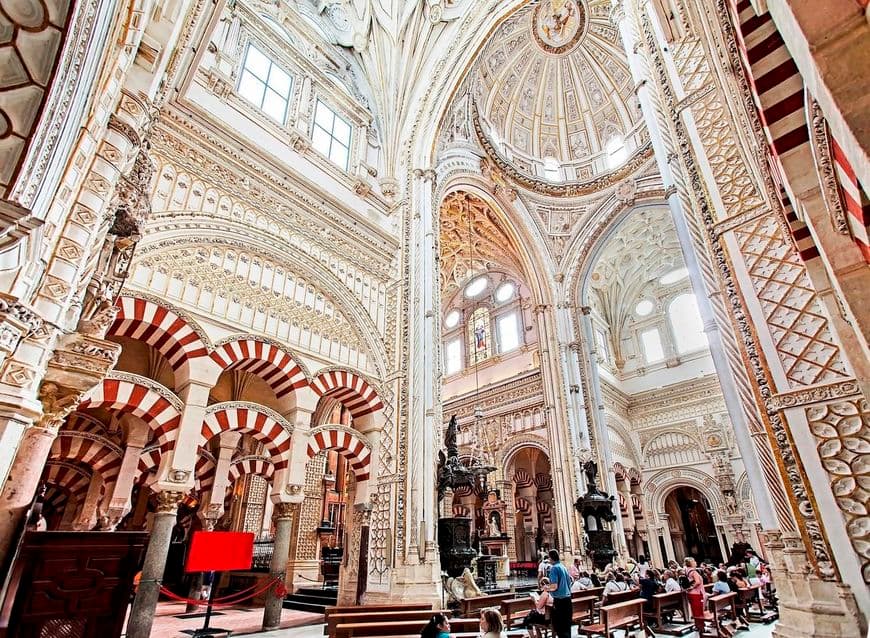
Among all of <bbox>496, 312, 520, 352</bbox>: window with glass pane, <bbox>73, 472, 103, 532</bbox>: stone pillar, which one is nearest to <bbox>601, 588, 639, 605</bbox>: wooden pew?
<bbox>73, 472, 103, 532</bbox>: stone pillar

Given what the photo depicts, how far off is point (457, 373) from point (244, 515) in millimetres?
9409

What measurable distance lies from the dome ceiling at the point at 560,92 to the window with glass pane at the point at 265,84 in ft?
22.1

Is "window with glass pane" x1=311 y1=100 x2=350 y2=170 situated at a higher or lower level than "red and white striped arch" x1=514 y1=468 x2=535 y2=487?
higher

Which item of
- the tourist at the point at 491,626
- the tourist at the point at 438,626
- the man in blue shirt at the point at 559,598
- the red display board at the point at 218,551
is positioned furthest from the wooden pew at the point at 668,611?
the red display board at the point at 218,551

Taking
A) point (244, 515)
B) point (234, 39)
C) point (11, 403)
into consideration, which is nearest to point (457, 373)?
point (244, 515)

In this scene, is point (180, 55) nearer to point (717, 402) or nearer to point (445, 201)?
point (445, 201)

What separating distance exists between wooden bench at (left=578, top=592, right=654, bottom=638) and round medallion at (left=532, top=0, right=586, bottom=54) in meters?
15.7

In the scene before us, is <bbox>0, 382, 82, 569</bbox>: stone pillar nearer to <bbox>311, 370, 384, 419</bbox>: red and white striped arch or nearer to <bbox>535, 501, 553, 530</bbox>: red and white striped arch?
<bbox>311, 370, 384, 419</bbox>: red and white striped arch

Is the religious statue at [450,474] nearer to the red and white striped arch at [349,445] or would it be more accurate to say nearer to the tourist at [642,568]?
the red and white striped arch at [349,445]

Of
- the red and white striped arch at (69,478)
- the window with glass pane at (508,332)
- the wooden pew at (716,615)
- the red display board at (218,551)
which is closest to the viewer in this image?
the wooden pew at (716,615)

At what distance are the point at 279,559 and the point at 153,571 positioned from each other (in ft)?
6.80

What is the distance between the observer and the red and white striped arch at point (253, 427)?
639 cm

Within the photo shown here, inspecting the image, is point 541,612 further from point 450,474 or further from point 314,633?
point 450,474

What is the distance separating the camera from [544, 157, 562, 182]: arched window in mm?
16469
